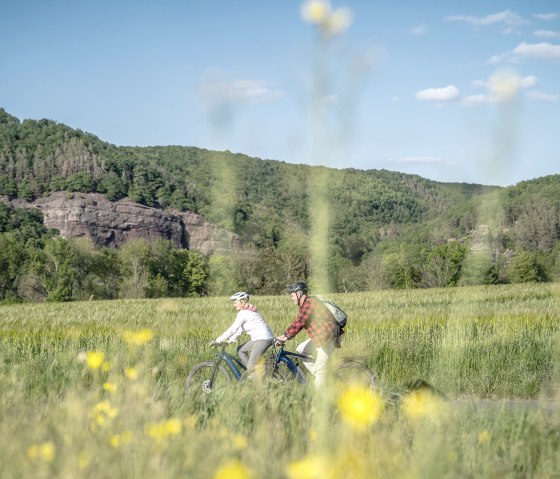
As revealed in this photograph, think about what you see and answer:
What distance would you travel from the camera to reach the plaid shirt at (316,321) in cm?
846

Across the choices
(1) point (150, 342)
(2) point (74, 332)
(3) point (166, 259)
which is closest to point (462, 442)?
(1) point (150, 342)

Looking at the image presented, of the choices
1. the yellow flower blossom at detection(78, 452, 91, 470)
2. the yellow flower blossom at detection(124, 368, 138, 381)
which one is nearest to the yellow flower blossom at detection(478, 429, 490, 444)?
the yellow flower blossom at detection(124, 368, 138, 381)

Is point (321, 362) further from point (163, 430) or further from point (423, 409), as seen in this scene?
point (163, 430)

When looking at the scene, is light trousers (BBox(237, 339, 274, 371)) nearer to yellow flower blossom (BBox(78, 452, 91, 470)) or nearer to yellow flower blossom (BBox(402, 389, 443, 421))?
yellow flower blossom (BBox(402, 389, 443, 421))

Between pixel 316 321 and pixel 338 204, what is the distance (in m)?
4.11

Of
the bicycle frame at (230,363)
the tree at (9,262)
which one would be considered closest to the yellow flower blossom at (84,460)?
the bicycle frame at (230,363)

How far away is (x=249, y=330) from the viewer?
898 centimetres

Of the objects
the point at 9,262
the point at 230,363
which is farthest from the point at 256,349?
the point at 9,262

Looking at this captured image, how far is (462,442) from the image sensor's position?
15.4 ft

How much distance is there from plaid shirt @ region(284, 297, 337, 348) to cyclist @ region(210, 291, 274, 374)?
22.1 inches

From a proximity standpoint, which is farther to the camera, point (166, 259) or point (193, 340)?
point (166, 259)

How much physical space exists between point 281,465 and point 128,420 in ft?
3.92

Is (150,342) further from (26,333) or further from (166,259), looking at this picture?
(166,259)

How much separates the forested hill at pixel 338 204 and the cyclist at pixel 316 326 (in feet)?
2.85
